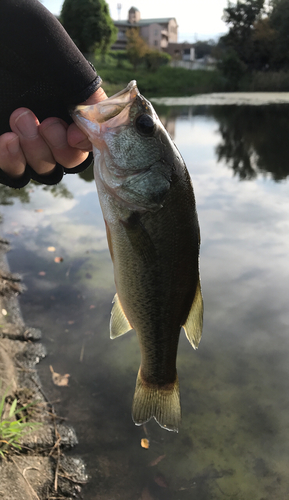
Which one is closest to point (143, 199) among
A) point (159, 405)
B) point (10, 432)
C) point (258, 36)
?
point (159, 405)

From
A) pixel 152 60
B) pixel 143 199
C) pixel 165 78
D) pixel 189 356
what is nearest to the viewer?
pixel 143 199

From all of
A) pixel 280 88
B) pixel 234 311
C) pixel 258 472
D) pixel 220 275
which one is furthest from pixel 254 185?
pixel 280 88

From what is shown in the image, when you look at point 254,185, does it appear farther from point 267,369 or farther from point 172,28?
point 172,28

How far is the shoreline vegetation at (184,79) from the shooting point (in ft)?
151

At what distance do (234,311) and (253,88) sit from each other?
50886 millimetres

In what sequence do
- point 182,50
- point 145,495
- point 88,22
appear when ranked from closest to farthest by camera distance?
point 145,495 < point 88,22 < point 182,50

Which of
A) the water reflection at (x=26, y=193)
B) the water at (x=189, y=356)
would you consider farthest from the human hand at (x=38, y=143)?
the water reflection at (x=26, y=193)

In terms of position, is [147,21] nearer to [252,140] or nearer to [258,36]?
[258,36]

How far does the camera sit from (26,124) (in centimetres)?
187

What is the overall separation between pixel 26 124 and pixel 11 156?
18 cm

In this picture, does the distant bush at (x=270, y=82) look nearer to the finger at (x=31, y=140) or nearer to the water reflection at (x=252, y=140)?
the water reflection at (x=252, y=140)

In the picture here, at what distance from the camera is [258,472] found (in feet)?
11.1

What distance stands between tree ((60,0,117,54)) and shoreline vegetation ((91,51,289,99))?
1982 mm

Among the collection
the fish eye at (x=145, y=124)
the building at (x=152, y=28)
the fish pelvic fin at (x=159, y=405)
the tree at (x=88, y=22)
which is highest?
the building at (x=152, y=28)
